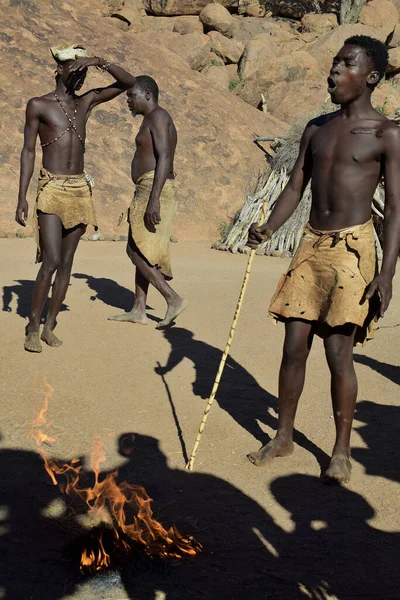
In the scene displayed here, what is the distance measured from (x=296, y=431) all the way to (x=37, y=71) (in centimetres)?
1025

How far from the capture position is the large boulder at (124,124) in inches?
469

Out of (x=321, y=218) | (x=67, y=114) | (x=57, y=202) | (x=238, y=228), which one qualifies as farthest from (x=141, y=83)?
(x=238, y=228)

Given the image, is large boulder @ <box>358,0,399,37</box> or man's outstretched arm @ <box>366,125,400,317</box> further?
large boulder @ <box>358,0,399,37</box>

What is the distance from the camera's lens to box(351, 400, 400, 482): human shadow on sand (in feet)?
12.2

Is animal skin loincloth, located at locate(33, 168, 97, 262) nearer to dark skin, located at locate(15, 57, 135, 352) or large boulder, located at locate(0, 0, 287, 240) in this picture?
dark skin, located at locate(15, 57, 135, 352)

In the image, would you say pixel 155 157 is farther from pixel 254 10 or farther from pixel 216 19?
pixel 254 10

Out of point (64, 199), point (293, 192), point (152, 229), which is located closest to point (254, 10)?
point (152, 229)

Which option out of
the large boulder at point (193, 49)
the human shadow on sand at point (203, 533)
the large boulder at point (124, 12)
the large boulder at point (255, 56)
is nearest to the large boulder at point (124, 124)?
the large boulder at point (124, 12)

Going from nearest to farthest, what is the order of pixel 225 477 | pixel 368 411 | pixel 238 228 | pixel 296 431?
pixel 225 477, pixel 296 431, pixel 368 411, pixel 238 228

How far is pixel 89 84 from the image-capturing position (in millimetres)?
13164

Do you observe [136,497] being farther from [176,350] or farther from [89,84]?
[89,84]

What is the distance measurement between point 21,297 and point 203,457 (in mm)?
3734

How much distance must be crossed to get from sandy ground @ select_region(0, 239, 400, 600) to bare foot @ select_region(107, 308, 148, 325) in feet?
0.33

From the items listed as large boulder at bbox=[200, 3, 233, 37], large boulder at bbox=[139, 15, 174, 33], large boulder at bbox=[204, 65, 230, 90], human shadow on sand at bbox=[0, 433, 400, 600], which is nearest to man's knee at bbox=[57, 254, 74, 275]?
human shadow on sand at bbox=[0, 433, 400, 600]
